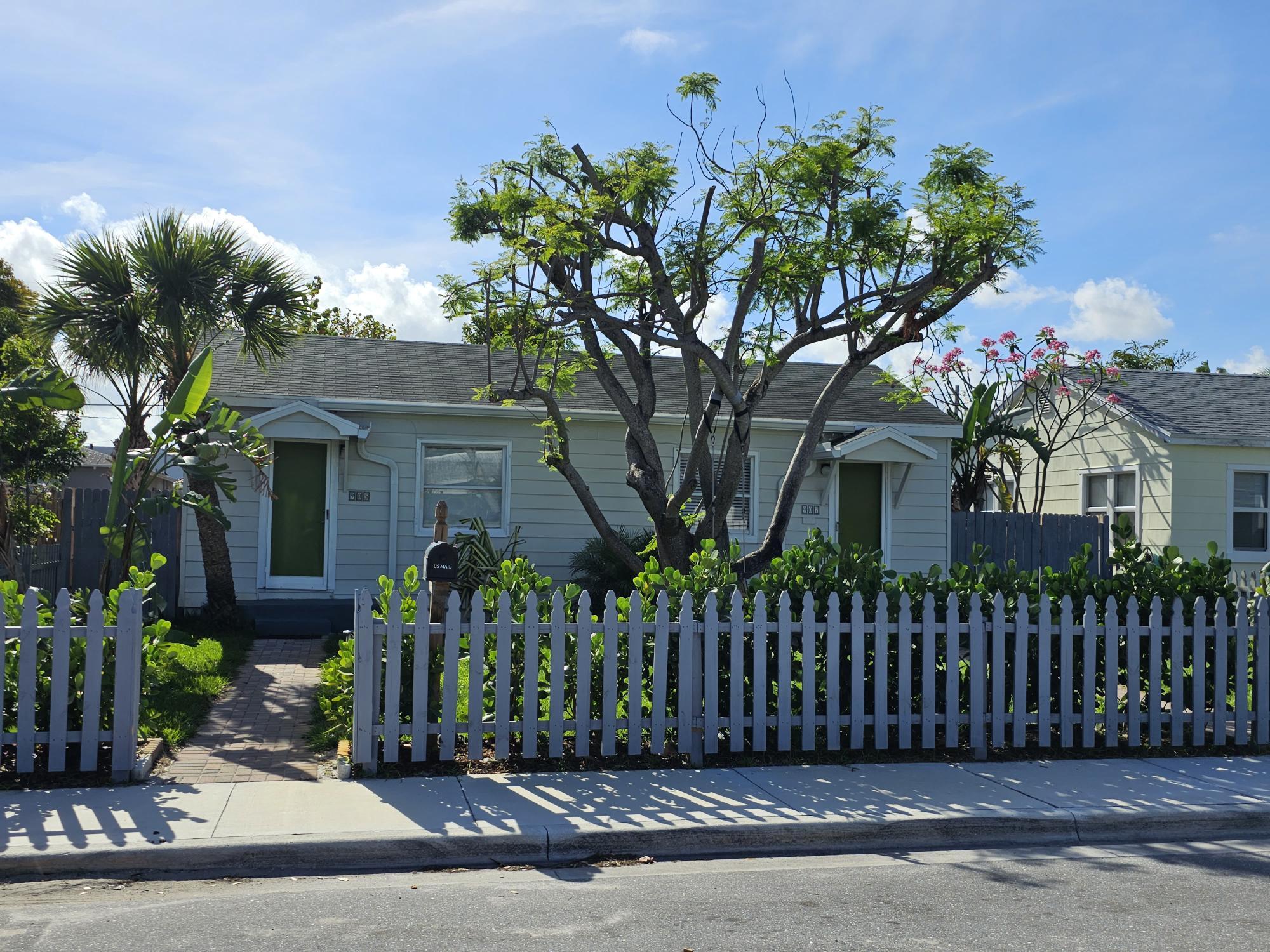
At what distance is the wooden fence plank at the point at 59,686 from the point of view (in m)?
6.71

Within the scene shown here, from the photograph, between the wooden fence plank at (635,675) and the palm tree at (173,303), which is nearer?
the wooden fence plank at (635,675)

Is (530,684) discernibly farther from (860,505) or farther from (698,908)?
(860,505)

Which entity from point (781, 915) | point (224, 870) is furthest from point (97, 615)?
point (781, 915)

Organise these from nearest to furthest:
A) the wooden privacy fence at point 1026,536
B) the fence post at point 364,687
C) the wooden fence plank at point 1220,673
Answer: the fence post at point 364,687, the wooden fence plank at point 1220,673, the wooden privacy fence at point 1026,536

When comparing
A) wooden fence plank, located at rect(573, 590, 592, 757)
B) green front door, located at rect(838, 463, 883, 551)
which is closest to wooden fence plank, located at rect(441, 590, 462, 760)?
wooden fence plank, located at rect(573, 590, 592, 757)

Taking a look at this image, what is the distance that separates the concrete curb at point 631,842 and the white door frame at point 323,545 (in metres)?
8.87

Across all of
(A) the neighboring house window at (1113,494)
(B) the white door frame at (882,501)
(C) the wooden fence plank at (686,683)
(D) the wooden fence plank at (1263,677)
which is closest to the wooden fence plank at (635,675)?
(C) the wooden fence plank at (686,683)

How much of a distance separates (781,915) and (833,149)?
23.1 ft

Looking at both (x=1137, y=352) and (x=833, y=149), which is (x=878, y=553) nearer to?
(x=833, y=149)

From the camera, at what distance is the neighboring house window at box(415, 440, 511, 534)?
579 inches

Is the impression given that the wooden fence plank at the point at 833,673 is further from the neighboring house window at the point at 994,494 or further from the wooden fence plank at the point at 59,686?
the neighboring house window at the point at 994,494

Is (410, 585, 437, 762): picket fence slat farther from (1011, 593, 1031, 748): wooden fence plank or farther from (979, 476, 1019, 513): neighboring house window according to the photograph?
(979, 476, 1019, 513): neighboring house window

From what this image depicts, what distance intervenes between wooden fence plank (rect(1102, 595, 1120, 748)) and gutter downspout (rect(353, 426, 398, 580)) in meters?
8.97

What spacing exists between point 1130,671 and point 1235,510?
36.3ft
